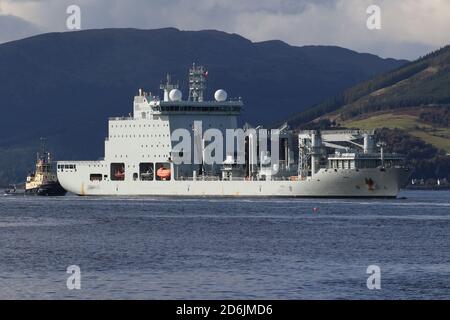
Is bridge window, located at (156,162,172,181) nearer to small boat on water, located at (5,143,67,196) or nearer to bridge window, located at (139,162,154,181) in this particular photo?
bridge window, located at (139,162,154,181)

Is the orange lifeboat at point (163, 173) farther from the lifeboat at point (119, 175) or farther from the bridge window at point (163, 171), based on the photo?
the lifeboat at point (119, 175)

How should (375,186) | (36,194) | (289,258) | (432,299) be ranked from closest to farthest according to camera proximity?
(432,299) → (289,258) → (375,186) → (36,194)

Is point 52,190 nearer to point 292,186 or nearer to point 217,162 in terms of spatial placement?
point 217,162

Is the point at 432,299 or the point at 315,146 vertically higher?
the point at 315,146

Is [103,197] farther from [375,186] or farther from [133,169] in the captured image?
[375,186]

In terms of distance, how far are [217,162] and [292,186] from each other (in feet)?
49.7

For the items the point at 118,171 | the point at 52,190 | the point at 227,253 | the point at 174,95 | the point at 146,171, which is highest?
the point at 174,95

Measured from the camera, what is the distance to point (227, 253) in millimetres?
65375

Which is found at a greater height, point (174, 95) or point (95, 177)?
point (174, 95)

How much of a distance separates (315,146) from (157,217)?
37.2 metres

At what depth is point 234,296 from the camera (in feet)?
160

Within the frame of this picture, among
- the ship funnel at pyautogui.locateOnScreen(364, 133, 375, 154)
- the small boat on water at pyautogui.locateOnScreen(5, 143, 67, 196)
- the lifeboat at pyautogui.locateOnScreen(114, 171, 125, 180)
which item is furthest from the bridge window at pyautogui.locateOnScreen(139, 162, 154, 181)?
the ship funnel at pyautogui.locateOnScreen(364, 133, 375, 154)

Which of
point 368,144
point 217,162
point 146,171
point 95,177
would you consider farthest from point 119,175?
point 368,144

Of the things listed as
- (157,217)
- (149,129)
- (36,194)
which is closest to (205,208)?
(157,217)
